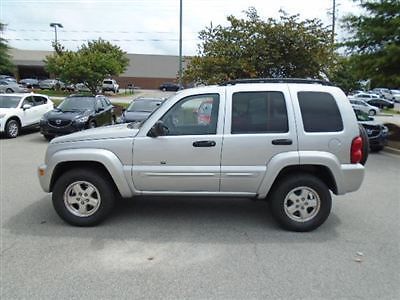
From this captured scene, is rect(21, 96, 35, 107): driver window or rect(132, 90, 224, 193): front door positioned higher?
rect(21, 96, 35, 107): driver window

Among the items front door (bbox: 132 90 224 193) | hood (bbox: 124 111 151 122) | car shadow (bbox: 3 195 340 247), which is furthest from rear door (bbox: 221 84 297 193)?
hood (bbox: 124 111 151 122)

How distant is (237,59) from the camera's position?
49.4ft

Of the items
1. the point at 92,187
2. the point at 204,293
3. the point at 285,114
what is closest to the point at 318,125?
the point at 285,114

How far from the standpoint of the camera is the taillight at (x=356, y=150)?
4566 mm

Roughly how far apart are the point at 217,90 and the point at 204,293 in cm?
251

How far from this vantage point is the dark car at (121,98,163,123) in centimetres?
1245

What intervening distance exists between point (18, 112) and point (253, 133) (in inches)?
439

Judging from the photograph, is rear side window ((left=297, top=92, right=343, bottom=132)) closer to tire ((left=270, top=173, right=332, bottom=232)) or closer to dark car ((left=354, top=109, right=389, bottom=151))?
tire ((left=270, top=173, right=332, bottom=232))

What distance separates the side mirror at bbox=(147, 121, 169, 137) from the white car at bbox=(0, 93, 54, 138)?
985cm

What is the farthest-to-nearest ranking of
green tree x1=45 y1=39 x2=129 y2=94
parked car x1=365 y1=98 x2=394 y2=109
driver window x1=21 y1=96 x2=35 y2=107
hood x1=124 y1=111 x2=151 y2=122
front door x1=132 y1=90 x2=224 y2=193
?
parked car x1=365 y1=98 x2=394 y2=109, green tree x1=45 y1=39 x2=129 y2=94, driver window x1=21 y1=96 x2=35 y2=107, hood x1=124 y1=111 x2=151 y2=122, front door x1=132 y1=90 x2=224 y2=193

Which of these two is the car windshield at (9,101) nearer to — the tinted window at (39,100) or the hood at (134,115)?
the tinted window at (39,100)

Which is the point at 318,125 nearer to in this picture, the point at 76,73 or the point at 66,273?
the point at 66,273

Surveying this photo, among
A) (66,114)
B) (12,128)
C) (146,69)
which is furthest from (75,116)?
(146,69)

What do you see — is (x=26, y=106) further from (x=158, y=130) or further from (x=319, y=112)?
(x=319, y=112)
